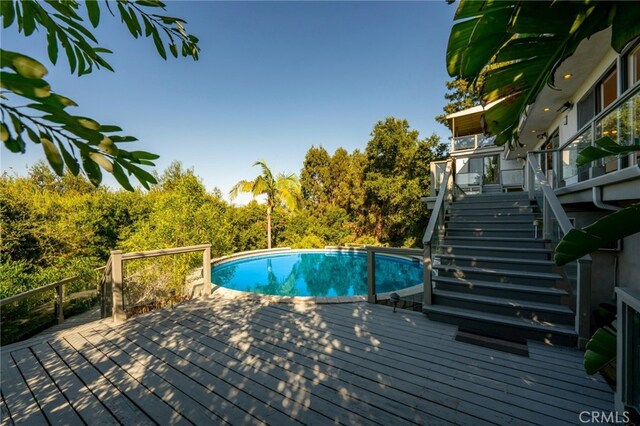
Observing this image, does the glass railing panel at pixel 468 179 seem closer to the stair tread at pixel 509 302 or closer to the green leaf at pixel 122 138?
the stair tread at pixel 509 302

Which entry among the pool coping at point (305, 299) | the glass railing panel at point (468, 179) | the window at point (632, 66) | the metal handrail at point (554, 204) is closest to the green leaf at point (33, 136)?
the pool coping at point (305, 299)

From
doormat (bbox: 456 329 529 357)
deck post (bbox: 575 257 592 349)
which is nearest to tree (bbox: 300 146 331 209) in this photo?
doormat (bbox: 456 329 529 357)

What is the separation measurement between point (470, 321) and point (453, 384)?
1.55 metres

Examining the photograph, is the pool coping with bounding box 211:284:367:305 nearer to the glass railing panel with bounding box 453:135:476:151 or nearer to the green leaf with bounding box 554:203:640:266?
the green leaf with bounding box 554:203:640:266

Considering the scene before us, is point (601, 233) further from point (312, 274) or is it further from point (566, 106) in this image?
point (312, 274)

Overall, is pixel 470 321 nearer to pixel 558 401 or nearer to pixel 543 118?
pixel 558 401

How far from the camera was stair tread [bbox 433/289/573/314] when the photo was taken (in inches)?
138

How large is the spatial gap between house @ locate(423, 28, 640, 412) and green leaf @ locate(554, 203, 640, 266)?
668 millimetres

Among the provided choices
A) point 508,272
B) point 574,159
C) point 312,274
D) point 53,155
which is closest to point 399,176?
point 312,274

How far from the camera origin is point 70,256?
31.8 feet

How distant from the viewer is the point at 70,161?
702mm

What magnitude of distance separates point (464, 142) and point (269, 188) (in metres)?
11.0

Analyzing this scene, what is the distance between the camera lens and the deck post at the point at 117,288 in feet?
13.9
